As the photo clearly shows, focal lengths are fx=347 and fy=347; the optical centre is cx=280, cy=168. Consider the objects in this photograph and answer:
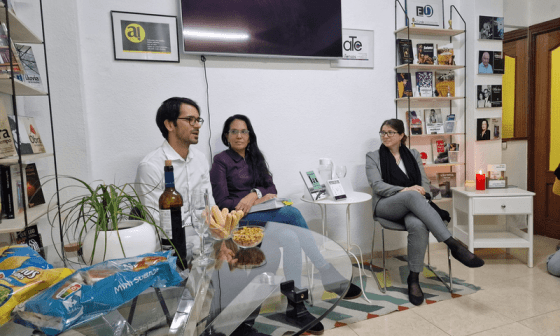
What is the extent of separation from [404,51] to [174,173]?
234cm

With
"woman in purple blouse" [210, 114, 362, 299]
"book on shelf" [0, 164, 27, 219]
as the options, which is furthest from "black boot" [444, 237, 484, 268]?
"book on shelf" [0, 164, 27, 219]

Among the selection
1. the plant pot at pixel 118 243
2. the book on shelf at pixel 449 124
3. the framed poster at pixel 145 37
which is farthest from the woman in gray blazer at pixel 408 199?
the plant pot at pixel 118 243

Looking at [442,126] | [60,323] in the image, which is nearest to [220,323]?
[60,323]

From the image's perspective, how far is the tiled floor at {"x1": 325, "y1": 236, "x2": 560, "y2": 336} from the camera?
2012mm

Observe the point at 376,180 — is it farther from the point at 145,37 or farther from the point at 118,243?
the point at 118,243

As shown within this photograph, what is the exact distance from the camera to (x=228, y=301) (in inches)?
36.7

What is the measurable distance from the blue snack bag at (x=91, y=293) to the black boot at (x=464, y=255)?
6.90 feet

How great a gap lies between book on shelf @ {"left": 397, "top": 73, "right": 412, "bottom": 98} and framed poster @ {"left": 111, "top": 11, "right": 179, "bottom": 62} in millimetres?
2002

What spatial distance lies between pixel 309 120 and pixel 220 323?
2.39 m

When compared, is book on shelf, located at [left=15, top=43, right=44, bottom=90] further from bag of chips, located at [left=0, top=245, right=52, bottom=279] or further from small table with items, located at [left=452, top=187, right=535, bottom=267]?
small table with items, located at [left=452, top=187, right=535, bottom=267]

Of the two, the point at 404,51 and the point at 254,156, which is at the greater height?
the point at 404,51

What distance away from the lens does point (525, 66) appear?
3.72 meters

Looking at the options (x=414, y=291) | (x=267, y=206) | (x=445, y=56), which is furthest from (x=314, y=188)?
(x=445, y=56)

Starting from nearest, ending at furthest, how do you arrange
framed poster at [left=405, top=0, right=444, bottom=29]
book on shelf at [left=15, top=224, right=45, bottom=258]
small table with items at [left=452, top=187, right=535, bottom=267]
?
book on shelf at [left=15, top=224, right=45, bottom=258] < small table with items at [left=452, top=187, right=535, bottom=267] < framed poster at [left=405, top=0, right=444, bottom=29]
